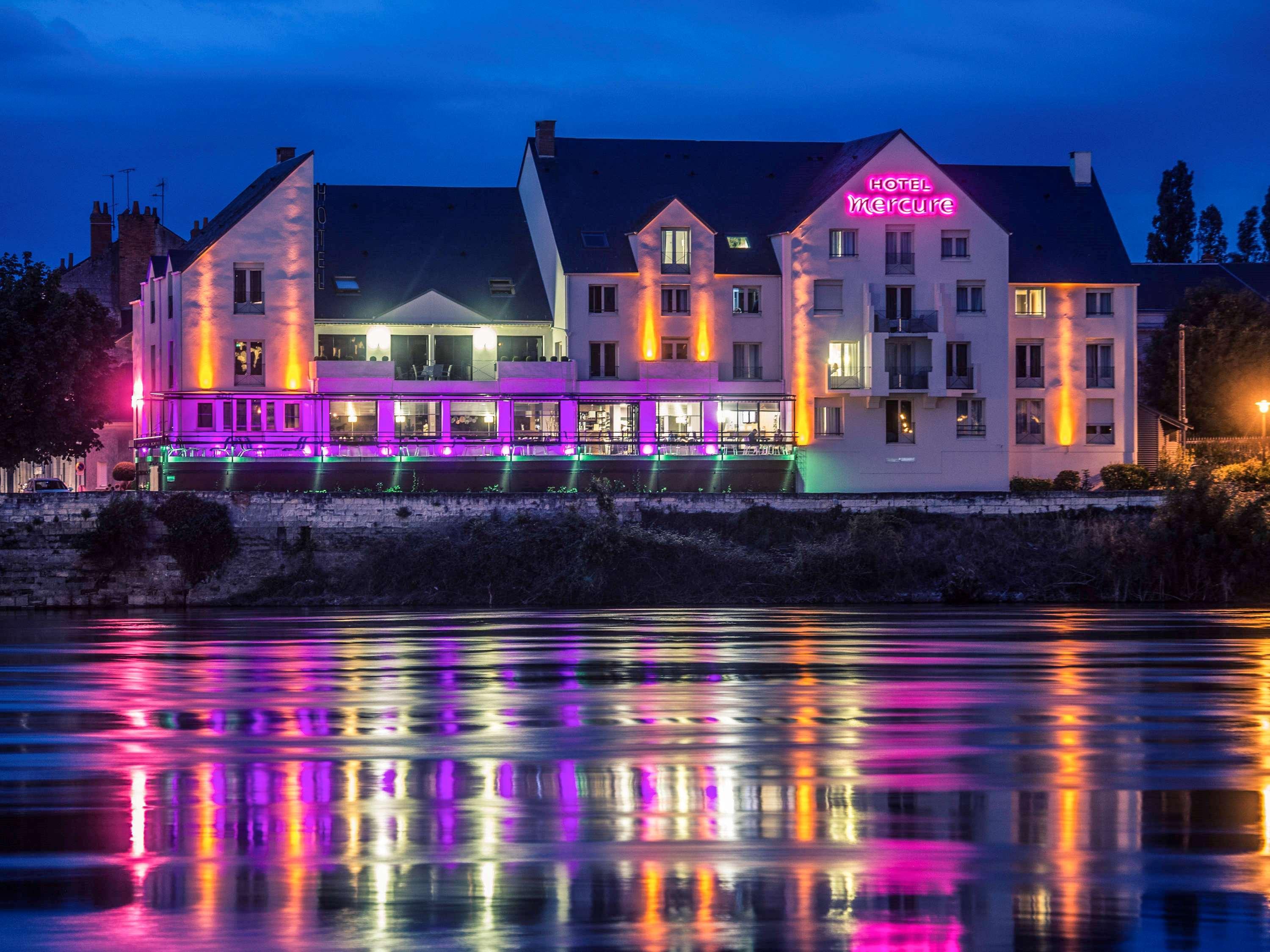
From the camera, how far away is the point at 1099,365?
7612 centimetres

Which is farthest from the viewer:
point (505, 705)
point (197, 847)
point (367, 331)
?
point (367, 331)

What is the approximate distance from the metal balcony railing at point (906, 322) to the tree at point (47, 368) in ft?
107

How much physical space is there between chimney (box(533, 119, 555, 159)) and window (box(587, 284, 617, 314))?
907cm

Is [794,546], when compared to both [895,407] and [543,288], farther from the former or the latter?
[543,288]

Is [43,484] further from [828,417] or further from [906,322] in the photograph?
[906,322]

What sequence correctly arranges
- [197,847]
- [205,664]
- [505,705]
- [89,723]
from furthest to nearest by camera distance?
[205,664], [505,705], [89,723], [197,847]

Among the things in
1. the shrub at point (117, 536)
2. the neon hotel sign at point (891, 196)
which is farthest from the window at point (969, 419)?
the shrub at point (117, 536)

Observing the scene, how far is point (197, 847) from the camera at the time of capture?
59.3 feet

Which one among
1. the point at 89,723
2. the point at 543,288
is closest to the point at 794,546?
the point at 543,288

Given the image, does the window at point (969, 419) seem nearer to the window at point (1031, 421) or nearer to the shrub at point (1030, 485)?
the shrub at point (1030, 485)

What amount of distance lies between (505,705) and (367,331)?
45555mm

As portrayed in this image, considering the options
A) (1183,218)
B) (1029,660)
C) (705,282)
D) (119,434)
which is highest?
(1183,218)

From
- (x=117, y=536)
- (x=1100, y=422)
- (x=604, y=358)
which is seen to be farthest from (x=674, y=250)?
(x=117, y=536)

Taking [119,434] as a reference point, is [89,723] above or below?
below
